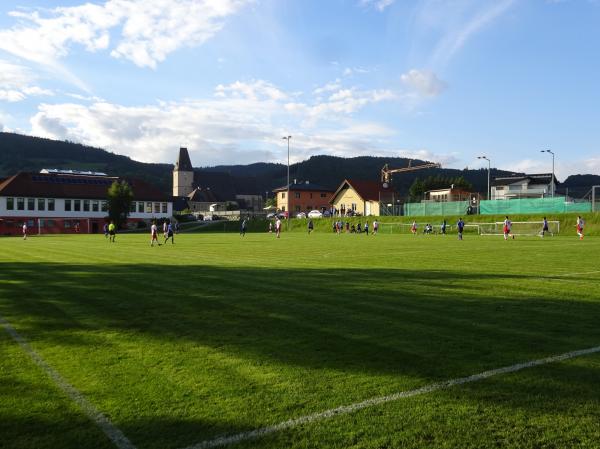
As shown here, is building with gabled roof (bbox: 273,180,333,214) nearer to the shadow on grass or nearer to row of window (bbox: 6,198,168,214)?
row of window (bbox: 6,198,168,214)

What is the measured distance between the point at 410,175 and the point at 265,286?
17383cm

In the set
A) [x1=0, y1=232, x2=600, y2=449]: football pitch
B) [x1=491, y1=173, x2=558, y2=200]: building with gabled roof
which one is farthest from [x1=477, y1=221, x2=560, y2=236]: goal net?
[x1=491, y1=173, x2=558, y2=200]: building with gabled roof

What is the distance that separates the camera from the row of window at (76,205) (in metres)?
83.9

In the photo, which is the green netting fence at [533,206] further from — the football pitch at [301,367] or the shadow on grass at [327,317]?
the football pitch at [301,367]

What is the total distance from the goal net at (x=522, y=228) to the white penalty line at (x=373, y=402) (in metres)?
46.1

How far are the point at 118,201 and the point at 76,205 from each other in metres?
13.1

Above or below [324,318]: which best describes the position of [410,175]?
above

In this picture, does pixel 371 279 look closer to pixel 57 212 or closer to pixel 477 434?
pixel 477 434

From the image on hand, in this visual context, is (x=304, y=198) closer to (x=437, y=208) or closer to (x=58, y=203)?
(x=58, y=203)

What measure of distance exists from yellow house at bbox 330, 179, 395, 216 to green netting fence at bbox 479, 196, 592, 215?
26.6 metres

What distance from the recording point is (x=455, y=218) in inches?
2438

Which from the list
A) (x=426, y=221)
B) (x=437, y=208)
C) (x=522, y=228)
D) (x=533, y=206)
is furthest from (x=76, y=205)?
(x=533, y=206)

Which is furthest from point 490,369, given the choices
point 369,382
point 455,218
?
point 455,218

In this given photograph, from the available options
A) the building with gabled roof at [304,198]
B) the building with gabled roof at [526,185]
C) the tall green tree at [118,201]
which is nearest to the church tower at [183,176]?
the building with gabled roof at [304,198]
